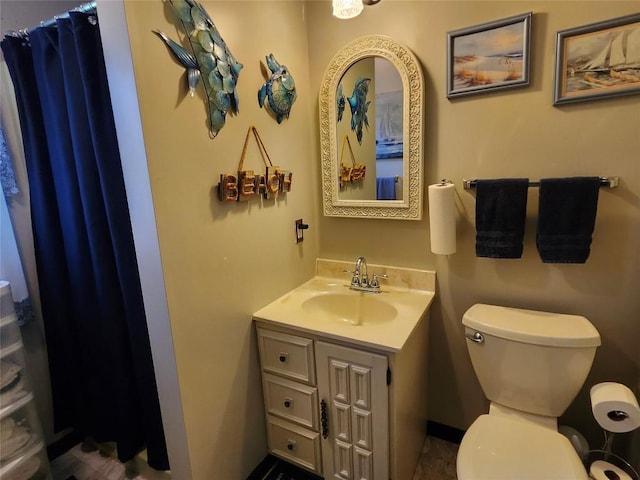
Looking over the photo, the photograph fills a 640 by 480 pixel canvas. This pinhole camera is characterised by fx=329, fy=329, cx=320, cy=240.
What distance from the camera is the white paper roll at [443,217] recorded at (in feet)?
4.56

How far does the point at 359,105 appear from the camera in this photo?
1.63 m

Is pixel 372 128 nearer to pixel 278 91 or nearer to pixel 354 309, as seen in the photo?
pixel 278 91

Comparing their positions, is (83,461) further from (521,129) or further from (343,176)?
(521,129)

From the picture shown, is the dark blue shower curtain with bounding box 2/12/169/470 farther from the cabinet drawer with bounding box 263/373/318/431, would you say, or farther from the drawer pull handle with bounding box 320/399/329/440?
the drawer pull handle with bounding box 320/399/329/440

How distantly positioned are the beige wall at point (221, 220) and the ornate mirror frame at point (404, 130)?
124mm

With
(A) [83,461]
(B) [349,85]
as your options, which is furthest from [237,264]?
(A) [83,461]

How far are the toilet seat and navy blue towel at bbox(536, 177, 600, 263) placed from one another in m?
0.64

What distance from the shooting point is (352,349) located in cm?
125

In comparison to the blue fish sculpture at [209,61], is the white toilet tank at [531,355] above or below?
below

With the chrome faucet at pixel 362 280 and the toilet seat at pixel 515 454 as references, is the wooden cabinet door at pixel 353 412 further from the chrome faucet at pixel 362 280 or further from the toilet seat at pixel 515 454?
the chrome faucet at pixel 362 280

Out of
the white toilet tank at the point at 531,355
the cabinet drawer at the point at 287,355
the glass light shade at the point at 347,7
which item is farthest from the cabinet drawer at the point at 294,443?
the glass light shade at the point at 347,7

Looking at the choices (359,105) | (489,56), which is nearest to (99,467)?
(359,105)

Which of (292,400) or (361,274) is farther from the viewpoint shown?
(361,274)

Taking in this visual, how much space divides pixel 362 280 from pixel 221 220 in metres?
0.80
